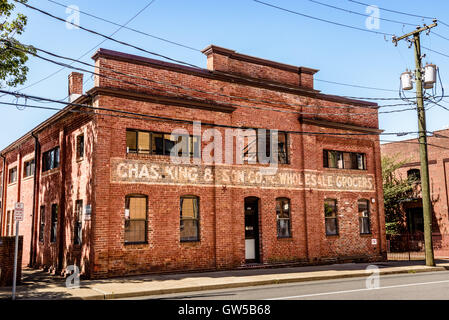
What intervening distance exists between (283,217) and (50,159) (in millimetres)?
11706

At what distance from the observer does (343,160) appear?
22.5 m

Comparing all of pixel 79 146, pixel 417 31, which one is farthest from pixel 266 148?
pixel 417 31

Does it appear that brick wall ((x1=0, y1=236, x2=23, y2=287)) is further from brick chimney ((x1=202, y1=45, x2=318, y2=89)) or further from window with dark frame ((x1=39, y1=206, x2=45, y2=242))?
brick chimney ((x1=202, y1=45, x2=318, y2=89))

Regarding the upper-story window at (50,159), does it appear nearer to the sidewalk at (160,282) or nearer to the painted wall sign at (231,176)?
the sidewalk at (160,282)

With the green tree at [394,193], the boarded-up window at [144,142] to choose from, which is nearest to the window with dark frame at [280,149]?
the boarded-up window at [144,142]

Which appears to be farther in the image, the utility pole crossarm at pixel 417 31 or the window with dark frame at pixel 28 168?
the window with dark frame at pixel 28 168

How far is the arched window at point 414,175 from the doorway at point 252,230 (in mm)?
18117

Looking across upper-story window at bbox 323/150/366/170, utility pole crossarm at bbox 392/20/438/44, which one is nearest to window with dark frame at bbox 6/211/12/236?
upper-story window at bbox 323/150/366/170

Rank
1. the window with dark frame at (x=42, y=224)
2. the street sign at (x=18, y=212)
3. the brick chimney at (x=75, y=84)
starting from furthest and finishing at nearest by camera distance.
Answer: the window with dark frame at (x=42, y=224)
the brick chimney at (x=75, y=84)
the street sign at (x=18, y=212)

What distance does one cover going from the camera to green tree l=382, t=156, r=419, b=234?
103 feet

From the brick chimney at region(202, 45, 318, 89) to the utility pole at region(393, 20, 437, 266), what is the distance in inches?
190

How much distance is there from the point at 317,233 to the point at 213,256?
5.72 m

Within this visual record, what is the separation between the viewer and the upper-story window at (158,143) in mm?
16312

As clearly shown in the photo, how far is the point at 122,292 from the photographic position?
11820 millimetres
